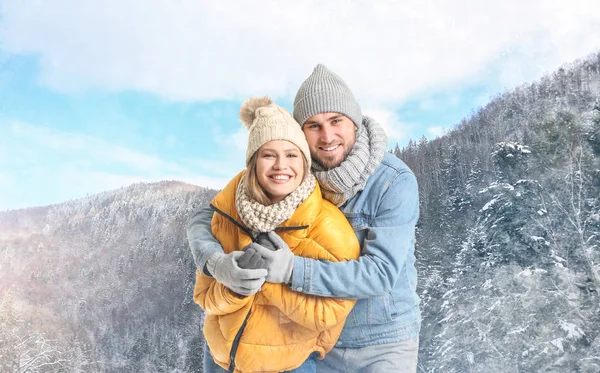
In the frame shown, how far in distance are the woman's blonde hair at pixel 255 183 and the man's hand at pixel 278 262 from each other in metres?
0.19

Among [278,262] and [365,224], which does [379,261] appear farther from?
[278,262]

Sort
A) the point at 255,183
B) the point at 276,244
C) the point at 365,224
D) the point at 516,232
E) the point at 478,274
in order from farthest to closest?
1. the point at 478,274
2. the point at 516,232
3. the point at 365,224
4. the point at 255,183
5. the point at 276,244

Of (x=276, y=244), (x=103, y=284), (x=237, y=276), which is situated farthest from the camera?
(x=103, y=284)

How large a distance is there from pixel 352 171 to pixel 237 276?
1.84 ft

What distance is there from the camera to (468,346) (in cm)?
1434

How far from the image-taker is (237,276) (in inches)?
60.9

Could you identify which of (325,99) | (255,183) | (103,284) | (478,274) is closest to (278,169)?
(255,183)

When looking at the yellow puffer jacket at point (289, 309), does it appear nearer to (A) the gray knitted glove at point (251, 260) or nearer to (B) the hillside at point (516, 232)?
(A) the gray knitted glove at point (251, 260)

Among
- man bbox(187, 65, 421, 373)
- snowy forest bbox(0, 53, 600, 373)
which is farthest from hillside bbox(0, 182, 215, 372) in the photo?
man bbox(187, 65, 421, 373)

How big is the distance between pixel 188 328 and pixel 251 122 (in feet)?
63.8

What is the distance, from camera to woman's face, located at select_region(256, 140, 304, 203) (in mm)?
1726

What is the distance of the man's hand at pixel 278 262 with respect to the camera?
1.57 m

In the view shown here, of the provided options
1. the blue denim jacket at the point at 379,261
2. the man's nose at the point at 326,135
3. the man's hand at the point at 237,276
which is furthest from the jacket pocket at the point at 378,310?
the man's nose at the point at 326,135

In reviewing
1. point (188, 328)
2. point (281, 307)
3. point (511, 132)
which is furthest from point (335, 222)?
point (188, 328)
